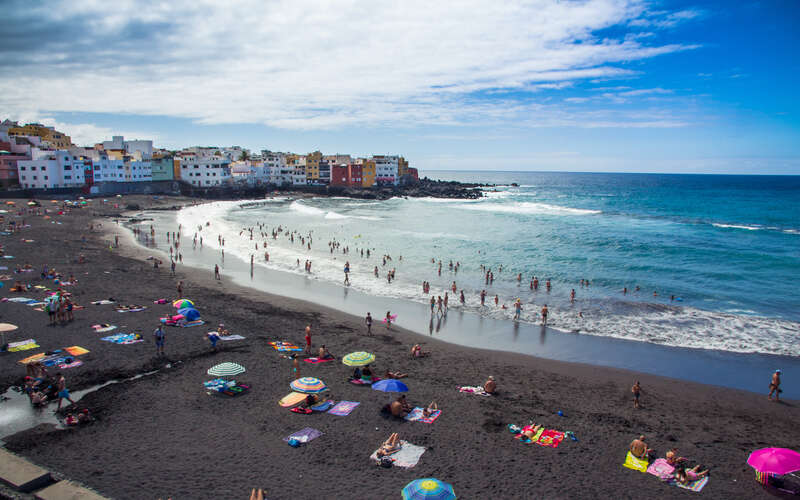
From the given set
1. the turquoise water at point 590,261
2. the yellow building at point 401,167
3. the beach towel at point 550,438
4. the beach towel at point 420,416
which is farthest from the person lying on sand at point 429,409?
the yellow building at point 401,167

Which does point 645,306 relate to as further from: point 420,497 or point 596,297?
point 420,497

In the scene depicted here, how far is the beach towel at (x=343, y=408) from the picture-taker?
1125 centimetres

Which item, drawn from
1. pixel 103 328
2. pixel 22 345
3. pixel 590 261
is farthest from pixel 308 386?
pixel 590 261

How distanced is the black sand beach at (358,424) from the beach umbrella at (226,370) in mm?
463

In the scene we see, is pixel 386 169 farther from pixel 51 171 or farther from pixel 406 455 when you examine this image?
pixel 406 455

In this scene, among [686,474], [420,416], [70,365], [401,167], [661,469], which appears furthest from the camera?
[401,167]

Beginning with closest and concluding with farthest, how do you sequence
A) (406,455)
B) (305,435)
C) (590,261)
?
(406,455)
(305,435)
(590,261)

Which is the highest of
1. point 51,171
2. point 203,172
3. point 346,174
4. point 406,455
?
point 346,174

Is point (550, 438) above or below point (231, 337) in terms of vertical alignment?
below

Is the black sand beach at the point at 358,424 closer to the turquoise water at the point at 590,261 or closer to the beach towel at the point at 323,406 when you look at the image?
the beach towel at the point at 323,406

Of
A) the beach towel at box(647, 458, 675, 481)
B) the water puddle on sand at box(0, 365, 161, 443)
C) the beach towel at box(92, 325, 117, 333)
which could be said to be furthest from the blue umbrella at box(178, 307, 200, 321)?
the beach towel at box(647, 458, 675, 481)

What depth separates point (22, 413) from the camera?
10.3 m

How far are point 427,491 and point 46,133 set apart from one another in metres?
→ 110

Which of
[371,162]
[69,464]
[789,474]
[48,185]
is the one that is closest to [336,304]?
[69,464]
